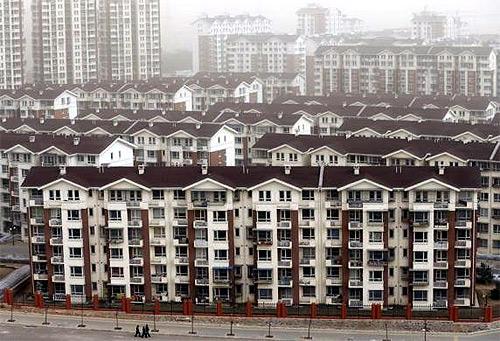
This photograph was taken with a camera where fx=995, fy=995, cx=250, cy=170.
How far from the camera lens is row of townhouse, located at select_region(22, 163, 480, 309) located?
68.8 ft

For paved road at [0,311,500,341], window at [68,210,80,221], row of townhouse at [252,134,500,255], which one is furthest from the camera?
row of townhouse at [252,134,500,255]

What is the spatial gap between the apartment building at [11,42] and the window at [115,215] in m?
32.2

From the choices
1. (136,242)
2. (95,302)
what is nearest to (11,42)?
(136,242)

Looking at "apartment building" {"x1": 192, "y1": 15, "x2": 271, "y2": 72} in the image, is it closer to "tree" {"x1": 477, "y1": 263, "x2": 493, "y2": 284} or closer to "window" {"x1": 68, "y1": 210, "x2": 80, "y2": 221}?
"tree" {"x1": 477, "y1": 263, "x2": 493, "y2": 284}

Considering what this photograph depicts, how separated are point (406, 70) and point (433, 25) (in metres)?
24.6

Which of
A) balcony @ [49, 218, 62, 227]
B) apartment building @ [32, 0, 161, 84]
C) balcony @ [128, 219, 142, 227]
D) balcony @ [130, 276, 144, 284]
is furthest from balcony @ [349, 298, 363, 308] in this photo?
apartment building @ [32, 0, 161, 84]

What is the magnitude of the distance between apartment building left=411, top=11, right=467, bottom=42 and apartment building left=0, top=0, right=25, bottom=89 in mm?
33104

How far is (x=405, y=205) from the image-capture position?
2108cm

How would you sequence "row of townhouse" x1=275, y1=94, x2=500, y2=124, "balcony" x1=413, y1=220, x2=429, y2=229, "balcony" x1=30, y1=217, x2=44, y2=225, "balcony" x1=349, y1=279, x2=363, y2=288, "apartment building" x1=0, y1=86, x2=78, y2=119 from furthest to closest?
1. "apartment building" x1=0, y1=86, x2=78, y2=119
2. "row of townhouse" x1=275, y1=94, x2=500, y2=124
3. "balcony" x1=30, y1=217, x2=44, y2=225
4. "balcony" x1=349, y1=279, x2=363, y2=288
5. "balcony" x1=413, y1=220, x2=429, y2=229

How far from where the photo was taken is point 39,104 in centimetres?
4181

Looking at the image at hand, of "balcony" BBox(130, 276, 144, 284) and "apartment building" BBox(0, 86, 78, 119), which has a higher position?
"apartment building" BBox(0, 86, 78, 119)

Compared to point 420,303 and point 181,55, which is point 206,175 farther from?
point 181,55

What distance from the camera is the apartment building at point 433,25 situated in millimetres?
75062

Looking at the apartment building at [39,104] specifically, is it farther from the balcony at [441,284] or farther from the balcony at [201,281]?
the balcony at [441,284]
